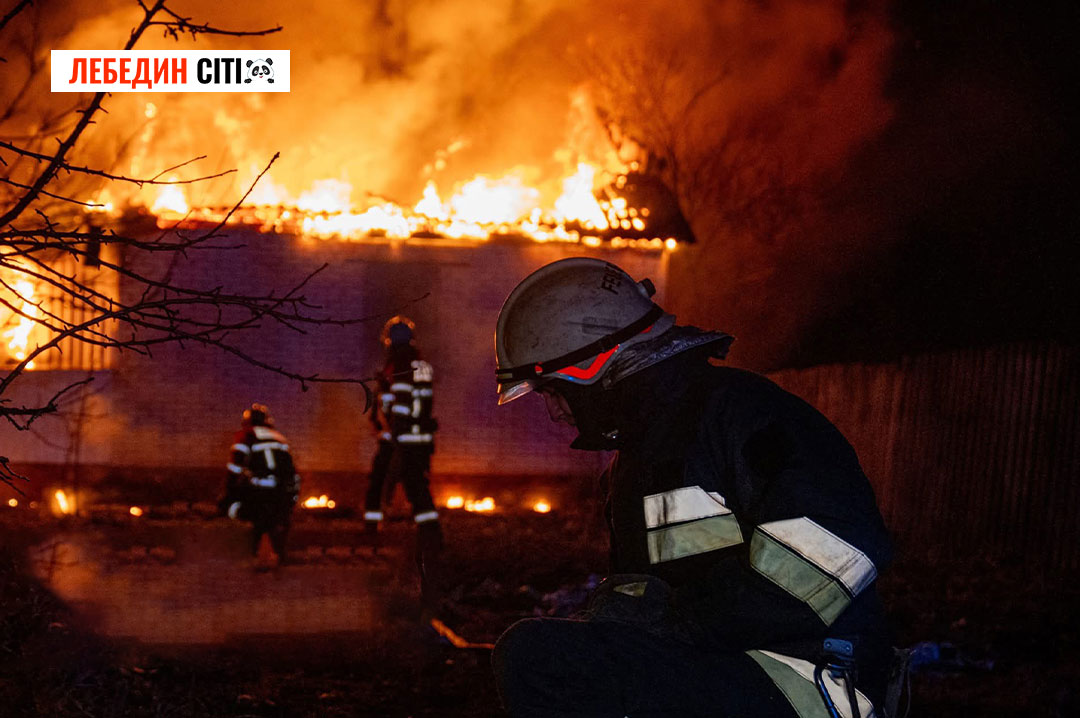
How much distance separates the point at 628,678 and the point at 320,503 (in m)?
10.4

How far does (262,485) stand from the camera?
27.7ft

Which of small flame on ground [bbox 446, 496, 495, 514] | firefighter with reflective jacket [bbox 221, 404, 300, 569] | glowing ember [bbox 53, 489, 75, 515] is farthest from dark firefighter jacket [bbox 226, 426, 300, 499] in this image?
small flame on ground [bbox 446, 496, 495, 514]

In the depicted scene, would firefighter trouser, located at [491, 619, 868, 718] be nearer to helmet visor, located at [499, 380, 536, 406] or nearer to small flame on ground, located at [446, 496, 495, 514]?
helmet visor, located at [499, 380, 536, 406]

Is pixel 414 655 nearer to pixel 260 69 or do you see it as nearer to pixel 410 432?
pixel 410 432

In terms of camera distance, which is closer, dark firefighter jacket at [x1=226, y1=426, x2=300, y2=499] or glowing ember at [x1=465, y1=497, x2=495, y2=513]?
dark firefighter jacket at [x1=226, y1=426, x2=300, y2=499]

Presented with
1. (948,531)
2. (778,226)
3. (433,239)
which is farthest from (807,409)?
(778,226)

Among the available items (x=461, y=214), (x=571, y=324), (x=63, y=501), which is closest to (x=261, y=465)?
(x=63, y=501)

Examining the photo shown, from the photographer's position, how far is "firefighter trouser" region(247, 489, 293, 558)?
27.7ft

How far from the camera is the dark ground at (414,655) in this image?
5199 mm

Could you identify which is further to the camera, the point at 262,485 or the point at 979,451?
the point at 979,451

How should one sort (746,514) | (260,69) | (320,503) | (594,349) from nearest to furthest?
(746,514) < (594,349) < (260,69) < (320,503)

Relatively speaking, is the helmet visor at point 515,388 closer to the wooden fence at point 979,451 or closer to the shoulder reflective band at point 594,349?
the shoulder reflective band at point 594,349

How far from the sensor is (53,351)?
504 inches

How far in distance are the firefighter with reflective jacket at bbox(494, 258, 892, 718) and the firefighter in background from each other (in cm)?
593
